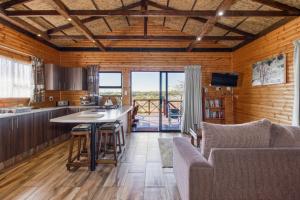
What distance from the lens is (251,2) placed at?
4.86m

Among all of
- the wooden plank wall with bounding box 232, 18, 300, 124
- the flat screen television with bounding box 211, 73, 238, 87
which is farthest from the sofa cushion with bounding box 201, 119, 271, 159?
the flat screen television with bounding box 211, 73, 238, 87

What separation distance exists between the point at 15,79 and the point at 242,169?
17.7 feet

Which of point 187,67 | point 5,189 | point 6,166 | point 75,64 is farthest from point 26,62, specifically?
point 187,67

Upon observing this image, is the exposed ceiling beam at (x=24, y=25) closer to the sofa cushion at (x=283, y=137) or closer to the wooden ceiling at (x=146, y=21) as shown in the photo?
the wooden ceiling at (x=146, y=21)

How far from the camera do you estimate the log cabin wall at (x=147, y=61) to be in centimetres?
812

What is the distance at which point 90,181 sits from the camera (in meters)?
3.54

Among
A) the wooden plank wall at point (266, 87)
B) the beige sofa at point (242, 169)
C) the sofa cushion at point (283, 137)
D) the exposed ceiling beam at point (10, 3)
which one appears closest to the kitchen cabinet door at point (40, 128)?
the exposed ceiling beam at point (10, 3)

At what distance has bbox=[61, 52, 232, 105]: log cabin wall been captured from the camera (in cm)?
812

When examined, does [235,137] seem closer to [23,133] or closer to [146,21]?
[23,133]

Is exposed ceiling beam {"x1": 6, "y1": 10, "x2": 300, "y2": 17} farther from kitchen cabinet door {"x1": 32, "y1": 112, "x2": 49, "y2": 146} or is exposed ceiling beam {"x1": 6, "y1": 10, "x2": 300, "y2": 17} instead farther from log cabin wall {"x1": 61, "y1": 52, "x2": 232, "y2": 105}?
log cabin wall {"x1": 61, "y1": 52, "x2": 232, "y2": 105}

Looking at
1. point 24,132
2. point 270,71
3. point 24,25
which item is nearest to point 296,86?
point 270,71

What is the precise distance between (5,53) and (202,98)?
19.0 feet

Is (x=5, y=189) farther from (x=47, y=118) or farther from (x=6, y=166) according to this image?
(x=47, y=118)

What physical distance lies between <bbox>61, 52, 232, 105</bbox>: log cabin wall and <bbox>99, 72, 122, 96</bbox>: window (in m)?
0.20
